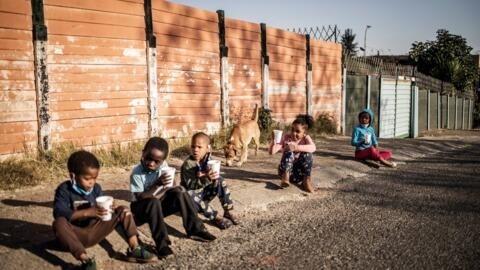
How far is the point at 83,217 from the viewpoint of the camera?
10.6 ft

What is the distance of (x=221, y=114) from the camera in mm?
9656

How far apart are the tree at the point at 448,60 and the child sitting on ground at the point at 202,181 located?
3044 cm

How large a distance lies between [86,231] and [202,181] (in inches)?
51.2

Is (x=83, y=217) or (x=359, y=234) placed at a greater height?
(x=83, y=217)

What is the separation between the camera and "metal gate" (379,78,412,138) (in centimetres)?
1562

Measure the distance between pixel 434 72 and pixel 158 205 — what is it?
3139cm

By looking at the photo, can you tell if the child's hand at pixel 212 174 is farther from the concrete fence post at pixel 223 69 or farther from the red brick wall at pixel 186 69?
the concrete fence post at pixel 223 69

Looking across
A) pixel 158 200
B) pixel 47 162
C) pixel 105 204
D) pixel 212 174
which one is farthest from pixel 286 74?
pixel 105 204

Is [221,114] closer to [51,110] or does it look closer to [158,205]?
[51,110]

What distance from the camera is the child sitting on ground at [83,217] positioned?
311cm

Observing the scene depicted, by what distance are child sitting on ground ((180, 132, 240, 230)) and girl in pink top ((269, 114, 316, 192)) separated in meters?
1.47

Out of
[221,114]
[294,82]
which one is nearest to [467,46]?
[294,82]

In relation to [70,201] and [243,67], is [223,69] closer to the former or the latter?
[243,67]

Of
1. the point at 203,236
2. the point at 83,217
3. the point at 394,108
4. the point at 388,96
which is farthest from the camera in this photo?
the point at 394,108
